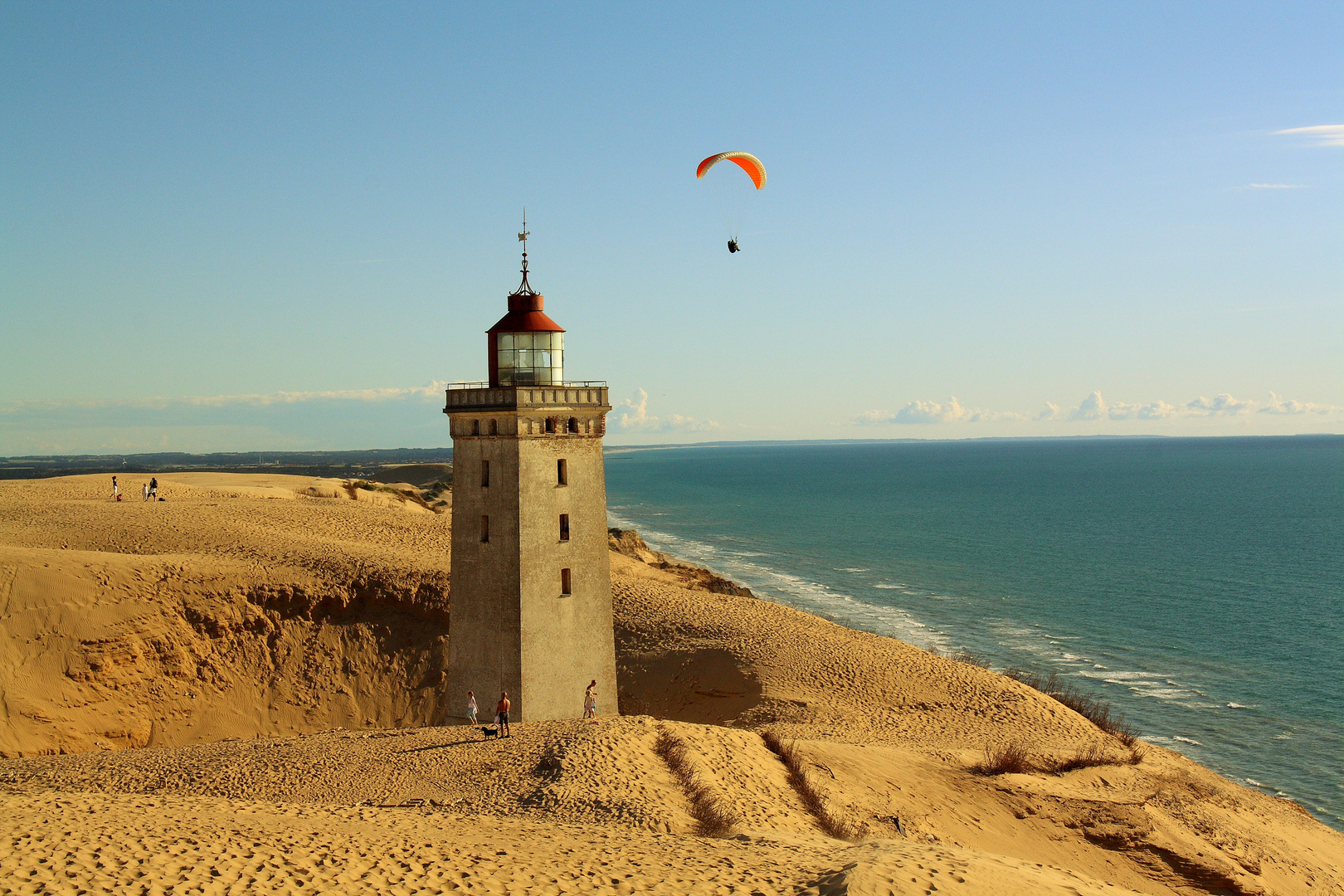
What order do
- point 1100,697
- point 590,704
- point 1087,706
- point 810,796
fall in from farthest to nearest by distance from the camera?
point 1100,697 < point 1087,706 < point 590,704 < point 810,796

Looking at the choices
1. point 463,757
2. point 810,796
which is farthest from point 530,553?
point 810,796

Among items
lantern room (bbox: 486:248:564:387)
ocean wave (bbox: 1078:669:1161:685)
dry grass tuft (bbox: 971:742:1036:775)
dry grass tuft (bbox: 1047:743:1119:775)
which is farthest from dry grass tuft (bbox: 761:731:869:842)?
ocean wave (bbox: 1078:669:1161:685)

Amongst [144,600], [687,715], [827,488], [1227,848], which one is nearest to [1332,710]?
[1227,848]

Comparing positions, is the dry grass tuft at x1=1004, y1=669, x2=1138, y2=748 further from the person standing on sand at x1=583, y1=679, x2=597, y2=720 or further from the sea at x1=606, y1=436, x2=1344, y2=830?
the person standing on sand at x1=583, y1=679, x2=597, y2=720

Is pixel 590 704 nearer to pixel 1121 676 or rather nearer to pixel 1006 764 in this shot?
pixel 1006 764

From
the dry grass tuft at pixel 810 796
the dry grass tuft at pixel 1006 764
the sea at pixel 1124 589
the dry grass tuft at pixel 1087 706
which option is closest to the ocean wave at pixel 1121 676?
the sea at pixel 1124 589

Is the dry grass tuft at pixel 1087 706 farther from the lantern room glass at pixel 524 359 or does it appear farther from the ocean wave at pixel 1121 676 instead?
the lantern room glass at pixel 524 359
